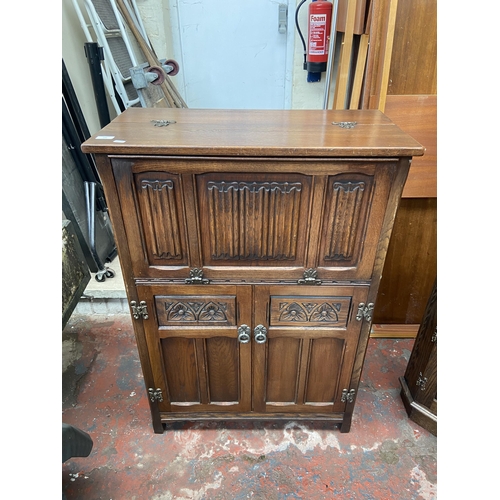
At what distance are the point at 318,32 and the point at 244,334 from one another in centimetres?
218

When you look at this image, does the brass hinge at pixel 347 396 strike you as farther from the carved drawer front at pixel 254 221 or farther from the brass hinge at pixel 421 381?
the carved drawer front at pixel 254 221

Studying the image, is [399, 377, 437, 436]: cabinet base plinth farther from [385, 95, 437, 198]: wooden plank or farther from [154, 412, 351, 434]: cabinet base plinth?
[385, 95, 437, 198]: wooden plank

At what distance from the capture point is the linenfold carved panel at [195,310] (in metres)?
1.28

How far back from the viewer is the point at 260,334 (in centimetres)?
135

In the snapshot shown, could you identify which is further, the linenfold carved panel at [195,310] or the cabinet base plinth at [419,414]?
the cabinet base plinth at [419,414]

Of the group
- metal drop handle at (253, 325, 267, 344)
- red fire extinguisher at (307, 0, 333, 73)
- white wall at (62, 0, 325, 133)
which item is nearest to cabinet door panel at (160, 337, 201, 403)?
metal drop handle at (253, 325, 267, 344)

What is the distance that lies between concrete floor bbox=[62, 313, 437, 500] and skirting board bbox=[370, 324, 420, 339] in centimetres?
27

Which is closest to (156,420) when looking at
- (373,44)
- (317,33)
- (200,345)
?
(200,345)

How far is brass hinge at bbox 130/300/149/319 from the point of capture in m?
1.28

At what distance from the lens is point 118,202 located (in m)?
1.10

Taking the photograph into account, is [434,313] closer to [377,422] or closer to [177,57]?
[377,422]

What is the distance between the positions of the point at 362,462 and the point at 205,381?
2.46 feet

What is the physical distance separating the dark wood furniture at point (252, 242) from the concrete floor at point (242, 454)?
19 centimetres

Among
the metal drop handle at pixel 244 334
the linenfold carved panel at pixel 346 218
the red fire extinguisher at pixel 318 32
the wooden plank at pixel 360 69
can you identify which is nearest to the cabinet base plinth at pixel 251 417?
the metal drop handle at pixel 244 334
